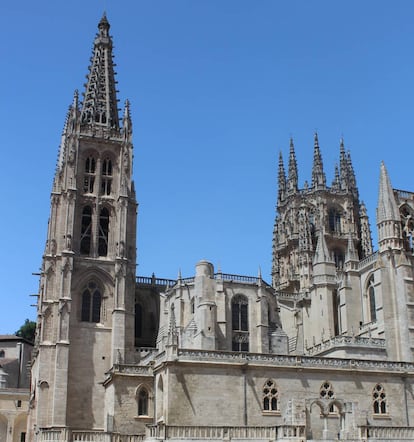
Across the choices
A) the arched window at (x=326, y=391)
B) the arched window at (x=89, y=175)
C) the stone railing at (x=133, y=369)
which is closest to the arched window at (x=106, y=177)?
the arched window at (x=89, y=175)

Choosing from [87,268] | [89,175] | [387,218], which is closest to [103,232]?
[87,268]

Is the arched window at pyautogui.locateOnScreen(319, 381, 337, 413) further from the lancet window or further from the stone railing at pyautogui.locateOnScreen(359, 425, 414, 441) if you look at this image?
the lancet window

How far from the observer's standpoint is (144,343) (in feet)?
195

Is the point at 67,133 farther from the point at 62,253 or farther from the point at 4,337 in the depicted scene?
the point at 4,337

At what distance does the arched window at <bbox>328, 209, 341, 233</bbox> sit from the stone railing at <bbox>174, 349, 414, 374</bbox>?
3260 cm

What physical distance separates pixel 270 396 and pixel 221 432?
6.08 meters

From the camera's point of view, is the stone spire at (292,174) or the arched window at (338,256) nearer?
the arched window at (338,256)

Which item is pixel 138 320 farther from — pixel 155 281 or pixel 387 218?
pixel 387 218

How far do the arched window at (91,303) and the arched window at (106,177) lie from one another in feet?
27.8

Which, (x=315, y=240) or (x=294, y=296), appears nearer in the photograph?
A: (x=294, y=296)

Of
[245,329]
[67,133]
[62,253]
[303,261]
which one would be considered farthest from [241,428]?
[303,261]

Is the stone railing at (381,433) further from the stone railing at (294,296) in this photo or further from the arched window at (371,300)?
the stone railing at (294,296)

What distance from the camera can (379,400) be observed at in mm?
41906

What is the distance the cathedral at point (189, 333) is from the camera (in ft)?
125
